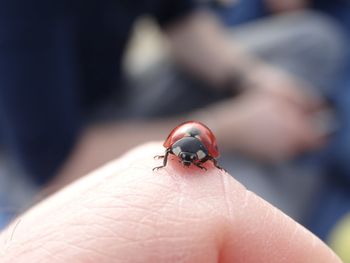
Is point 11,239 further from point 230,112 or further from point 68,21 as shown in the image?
point 230,112

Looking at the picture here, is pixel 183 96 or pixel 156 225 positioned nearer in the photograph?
pixel 156 225

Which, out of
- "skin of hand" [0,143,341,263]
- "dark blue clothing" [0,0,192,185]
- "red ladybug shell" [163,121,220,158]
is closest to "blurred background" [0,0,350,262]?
"dark blue clothing" [0,0,192,185]

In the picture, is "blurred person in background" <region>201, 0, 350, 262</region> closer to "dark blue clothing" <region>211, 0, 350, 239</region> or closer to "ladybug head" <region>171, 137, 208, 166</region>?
"dark blue clothing" <region>211, 0, 350, 239</region>

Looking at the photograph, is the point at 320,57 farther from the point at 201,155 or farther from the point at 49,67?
the point at 201,155

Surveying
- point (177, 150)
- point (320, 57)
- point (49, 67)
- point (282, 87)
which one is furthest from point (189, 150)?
point (320, 57)

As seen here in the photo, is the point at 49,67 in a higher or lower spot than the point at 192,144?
higher

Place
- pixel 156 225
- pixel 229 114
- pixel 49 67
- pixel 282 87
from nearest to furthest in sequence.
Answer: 1. pixel 156 225
2. pixel 49 67
3. pixel 229 114
4. pixel 282 87

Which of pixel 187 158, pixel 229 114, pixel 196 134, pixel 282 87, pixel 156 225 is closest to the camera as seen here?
pixel 156 225

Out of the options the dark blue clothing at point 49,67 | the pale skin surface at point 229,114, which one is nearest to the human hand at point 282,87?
the pale skin surface at point 229,114
